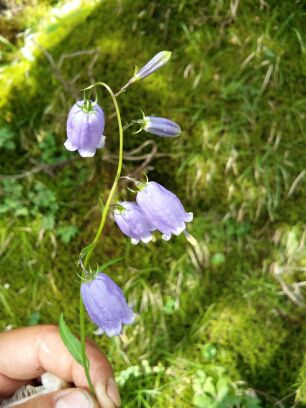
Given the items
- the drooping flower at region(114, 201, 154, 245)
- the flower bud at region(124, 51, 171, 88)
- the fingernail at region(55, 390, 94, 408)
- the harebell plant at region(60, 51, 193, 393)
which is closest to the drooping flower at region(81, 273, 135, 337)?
the harebell plant at region(60, 51, 193, 393)

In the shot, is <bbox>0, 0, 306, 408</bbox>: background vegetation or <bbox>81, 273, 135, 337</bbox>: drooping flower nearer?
<bbox>81, 273, 135, 337</bbox>: drooping flower

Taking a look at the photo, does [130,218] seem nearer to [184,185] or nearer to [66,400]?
[66,400]

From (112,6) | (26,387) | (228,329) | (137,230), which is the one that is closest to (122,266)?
(228,329)

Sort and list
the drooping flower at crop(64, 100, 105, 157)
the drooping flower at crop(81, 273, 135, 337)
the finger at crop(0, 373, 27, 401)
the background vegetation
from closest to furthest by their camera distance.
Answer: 1. the drooping flower at crop(64, 100, 105, 157)
2. the drooping flower at crop(81, 273, 135, 337)
3. the finger at crop(0, 373, 27, 401)
4. the background vegetation

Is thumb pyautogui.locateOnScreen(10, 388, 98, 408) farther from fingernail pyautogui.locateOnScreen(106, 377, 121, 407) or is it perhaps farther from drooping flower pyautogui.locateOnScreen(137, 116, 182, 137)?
drooping flower pyautogui.locateOnScreen(137, 116, 182, 137)

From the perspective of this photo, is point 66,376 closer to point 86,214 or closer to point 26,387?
point 26,387

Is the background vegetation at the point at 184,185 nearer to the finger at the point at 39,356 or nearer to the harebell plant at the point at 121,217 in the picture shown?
the finger at the point at 39,356

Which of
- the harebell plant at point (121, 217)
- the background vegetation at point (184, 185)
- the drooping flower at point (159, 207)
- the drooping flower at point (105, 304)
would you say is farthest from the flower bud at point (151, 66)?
the background vegetation at point (184, 185)
